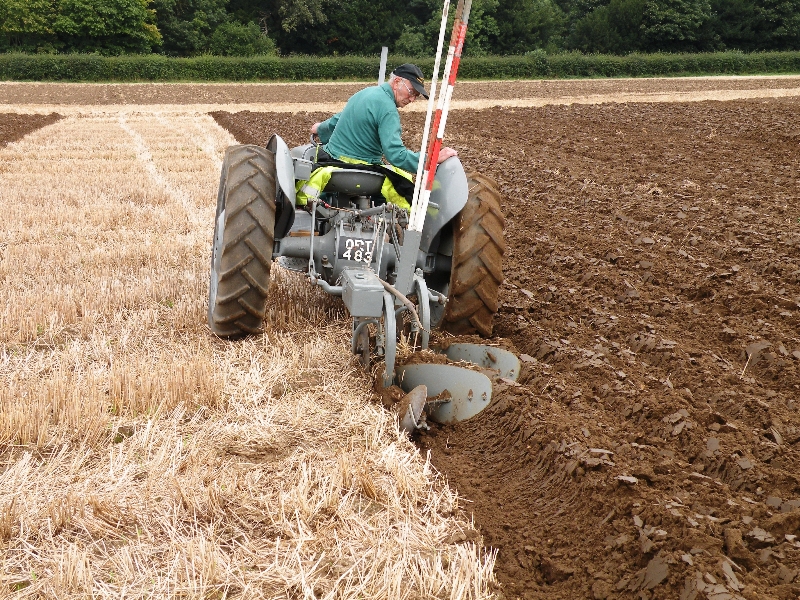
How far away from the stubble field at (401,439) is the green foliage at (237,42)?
1744 inches

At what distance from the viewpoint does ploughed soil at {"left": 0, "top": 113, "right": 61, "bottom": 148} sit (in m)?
16.2

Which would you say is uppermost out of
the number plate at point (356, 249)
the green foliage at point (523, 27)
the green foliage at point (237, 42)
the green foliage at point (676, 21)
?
the number plate at point (356, 249)

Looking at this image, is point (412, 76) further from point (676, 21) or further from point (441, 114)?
point (676, 21)

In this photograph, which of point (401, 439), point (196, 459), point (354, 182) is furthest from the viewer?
point (354, 182)

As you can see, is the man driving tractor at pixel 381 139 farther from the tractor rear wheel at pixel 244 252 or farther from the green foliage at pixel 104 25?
the green foliage at pixel 104 25

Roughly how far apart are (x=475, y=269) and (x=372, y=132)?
1089 millimetres

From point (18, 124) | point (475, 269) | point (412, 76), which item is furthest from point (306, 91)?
point (475, 269)

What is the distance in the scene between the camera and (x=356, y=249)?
4863mm

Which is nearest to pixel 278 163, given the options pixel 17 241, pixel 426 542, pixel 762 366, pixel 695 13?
pixel 426 542

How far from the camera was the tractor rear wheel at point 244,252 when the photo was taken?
459 centimetres

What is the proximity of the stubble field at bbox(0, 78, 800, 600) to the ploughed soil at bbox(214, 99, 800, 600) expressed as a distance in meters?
0.01

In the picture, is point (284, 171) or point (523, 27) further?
point (523, 27)

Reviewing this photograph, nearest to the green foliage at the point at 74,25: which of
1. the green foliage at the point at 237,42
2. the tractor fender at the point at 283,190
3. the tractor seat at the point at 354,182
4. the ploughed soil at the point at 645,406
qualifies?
the green foliage at the point at 237,42

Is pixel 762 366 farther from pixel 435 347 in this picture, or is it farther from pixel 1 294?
pixel 1 294
